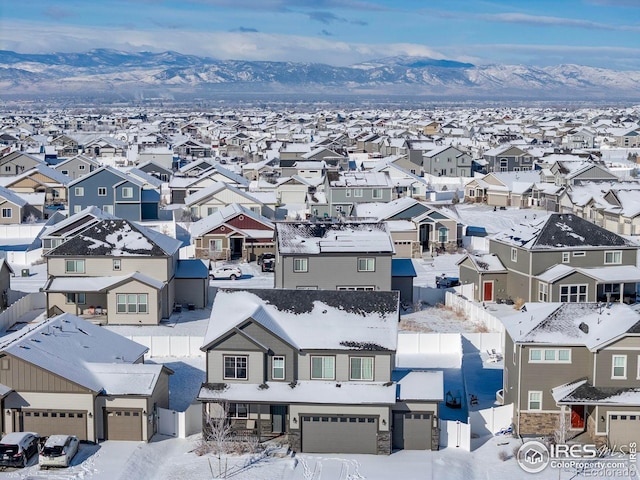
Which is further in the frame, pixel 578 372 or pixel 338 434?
pixel 578 372

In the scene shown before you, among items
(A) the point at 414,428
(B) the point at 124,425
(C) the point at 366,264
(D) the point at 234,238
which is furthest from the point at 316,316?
(D) the point at 234,238

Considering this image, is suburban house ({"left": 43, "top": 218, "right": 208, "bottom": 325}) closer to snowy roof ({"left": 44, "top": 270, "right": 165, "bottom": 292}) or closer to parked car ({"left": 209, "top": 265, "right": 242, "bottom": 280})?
snowy roof ({"left": 44, "top": 270, "right": 165, "bottom": 292})

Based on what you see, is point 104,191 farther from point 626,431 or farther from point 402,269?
point 626,431

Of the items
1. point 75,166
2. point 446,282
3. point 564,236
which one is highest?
point 75,166

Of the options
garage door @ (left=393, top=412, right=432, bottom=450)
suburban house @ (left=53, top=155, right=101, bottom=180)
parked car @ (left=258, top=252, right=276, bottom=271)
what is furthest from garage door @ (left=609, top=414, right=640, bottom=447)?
suburban house @ (left=53, top=155, right=101, bottom=180)

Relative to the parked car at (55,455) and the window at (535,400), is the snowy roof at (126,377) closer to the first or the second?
the parked car at (55,455)

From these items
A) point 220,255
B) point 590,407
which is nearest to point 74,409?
point 590,407

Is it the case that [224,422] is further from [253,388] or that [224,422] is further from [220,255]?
[220,255]
